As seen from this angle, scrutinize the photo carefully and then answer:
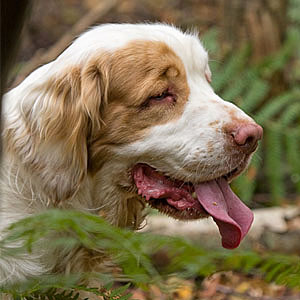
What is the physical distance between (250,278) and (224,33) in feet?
10.7

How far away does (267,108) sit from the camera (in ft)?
22.6

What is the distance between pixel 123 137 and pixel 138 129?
0.09 meters

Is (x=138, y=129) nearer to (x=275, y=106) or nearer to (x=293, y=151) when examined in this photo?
(x=293, y=151)

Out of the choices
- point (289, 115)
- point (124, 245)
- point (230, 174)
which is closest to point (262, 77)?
point (289, 115)

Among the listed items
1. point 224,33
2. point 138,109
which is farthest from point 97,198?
point 224,33

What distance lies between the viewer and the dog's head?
3373mm

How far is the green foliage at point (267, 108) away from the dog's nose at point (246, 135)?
291cm

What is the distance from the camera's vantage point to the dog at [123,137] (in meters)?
3.34

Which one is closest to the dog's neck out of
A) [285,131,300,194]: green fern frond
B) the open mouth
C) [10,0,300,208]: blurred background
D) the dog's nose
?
the open mouth

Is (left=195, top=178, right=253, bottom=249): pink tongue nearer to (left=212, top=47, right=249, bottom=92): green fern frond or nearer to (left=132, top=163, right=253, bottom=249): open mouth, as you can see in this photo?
(left=132, top=163, right=253, bottom=249): open mouth

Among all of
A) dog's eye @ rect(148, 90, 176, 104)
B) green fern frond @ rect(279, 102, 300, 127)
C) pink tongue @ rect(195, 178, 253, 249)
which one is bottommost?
green fern frond @ rect(279, 102, 300, 127)

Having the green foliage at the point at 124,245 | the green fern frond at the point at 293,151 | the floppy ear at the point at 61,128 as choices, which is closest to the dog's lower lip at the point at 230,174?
the floppy ear at the point at 61,128

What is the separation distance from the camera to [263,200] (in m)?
7.18

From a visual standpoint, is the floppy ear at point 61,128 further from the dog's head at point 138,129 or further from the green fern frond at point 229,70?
the green fern frond at point 229,70
